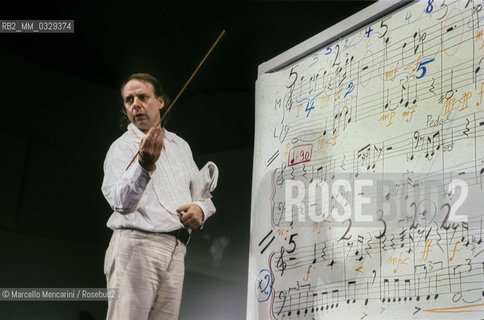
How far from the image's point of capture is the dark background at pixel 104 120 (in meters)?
1.73

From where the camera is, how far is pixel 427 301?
1.04 m

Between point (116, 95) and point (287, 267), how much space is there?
0.88 meters

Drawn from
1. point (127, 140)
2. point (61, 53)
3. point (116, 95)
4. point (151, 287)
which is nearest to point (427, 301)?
point (151, 287)

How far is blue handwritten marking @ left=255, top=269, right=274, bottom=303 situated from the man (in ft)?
1.00

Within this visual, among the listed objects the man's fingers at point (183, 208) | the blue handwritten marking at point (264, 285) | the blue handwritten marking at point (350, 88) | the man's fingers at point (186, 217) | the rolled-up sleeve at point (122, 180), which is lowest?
the blue handwritten marking at point (264, 285)

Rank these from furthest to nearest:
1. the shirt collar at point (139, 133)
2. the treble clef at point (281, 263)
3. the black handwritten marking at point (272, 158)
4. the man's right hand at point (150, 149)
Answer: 1. the shirt collar at point (139, 133)
2. the man's right hand at point (150, 149)
3. the black handwritten marking at point (272, 158)
4. the treble clef at point (281, 263)

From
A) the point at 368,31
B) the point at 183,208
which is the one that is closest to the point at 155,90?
the point at 183,208

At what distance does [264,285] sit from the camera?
4.74 ft

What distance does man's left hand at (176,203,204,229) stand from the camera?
5.49ft

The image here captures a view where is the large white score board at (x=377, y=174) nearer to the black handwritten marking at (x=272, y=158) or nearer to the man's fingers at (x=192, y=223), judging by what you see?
the black handwritten marking at (x=272, y=158)

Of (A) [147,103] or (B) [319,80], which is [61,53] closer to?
(A) [147,103]

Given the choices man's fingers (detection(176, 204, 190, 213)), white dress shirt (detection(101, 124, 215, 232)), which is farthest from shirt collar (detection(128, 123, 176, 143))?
man's fingers (detection(176, 204, 190, 213))

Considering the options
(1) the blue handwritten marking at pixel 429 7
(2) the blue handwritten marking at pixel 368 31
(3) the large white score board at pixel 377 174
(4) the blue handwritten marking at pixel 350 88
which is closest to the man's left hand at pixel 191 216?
(3) the large white score board at pixel 377 174

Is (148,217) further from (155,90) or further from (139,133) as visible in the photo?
(155,90)
